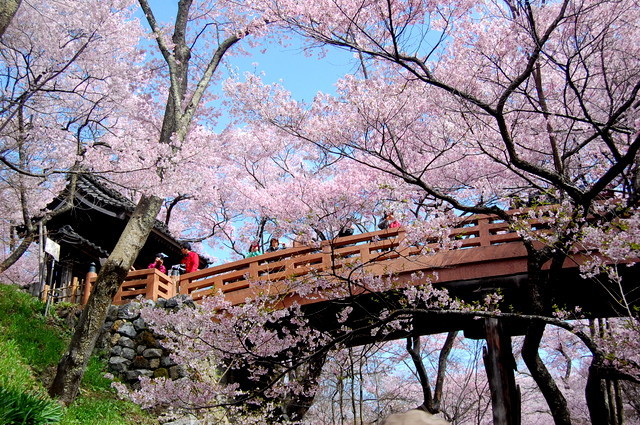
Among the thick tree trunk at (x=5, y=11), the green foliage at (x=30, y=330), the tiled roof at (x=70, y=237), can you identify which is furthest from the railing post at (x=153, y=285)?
the thick tree trunk at (x=5, y=11)

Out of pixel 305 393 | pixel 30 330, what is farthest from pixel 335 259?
pixel 30 330

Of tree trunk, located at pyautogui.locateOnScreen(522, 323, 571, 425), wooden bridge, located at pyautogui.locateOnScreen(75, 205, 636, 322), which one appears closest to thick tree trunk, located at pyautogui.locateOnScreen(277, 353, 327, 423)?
wooden bridge, located at pyautogui.locateOnScreen(75, 205, 636, 322)

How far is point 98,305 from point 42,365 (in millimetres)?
1718

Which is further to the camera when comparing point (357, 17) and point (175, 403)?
point (175, 403)

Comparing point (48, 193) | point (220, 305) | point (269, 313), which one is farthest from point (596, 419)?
point (48, 193)

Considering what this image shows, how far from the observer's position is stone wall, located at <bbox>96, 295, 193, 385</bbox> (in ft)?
35.9

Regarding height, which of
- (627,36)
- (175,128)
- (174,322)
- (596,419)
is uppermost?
(627,36)

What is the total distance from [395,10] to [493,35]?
2582mm

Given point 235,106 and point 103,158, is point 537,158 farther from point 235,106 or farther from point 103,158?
point 103,158

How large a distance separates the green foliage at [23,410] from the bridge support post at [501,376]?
235 inches

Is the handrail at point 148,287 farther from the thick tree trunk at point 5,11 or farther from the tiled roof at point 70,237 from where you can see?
the thick tree trunk at point 5,11

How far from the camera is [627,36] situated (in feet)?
38.0

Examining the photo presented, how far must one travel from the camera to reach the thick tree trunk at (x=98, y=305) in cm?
831

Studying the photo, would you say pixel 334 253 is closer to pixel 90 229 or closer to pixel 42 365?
pixel 42 365
